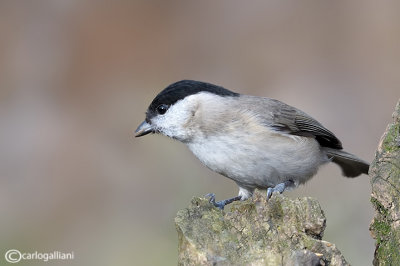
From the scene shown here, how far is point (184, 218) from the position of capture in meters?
2.95

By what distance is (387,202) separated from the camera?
2984 millimetres

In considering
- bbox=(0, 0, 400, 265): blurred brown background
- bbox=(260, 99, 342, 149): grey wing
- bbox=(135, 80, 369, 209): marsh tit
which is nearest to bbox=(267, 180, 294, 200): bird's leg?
bbox=(135, 80, 369, 209): marsh tit

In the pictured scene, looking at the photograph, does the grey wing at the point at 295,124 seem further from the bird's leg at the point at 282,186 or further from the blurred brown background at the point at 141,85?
the blurred brown background at the point at 141,85

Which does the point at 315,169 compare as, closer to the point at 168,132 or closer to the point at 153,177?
the point at 168,132

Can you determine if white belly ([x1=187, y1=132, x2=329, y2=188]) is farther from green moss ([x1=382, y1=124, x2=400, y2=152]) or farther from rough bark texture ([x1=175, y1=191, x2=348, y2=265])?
green moss ([x1=382, y1=124, x2=400, y2=152])

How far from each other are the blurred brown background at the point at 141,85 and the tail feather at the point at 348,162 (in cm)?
192

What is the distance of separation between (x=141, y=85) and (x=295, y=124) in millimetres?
4779

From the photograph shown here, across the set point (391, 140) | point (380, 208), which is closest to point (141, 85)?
point (391, 140)

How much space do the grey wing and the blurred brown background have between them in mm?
2441

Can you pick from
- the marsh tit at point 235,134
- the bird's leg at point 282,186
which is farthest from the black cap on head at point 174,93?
the bird's leg at point 282,186

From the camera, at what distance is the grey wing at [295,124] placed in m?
4.57

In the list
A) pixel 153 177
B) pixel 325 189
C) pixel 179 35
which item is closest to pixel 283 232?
pixel 325 189

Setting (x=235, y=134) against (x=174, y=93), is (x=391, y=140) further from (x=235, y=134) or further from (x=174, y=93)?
(x=174, y=93)

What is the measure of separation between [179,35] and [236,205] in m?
6.67
